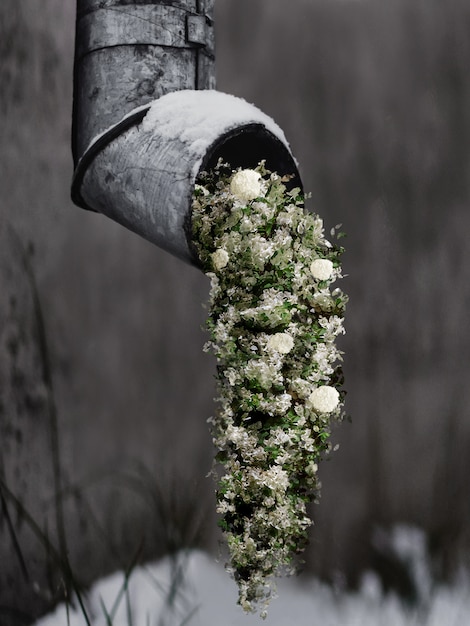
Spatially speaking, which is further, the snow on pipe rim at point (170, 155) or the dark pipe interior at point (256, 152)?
the dark pipe interior at point (256, 152)

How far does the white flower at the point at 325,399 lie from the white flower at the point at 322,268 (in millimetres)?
292

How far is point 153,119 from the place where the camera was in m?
2.10

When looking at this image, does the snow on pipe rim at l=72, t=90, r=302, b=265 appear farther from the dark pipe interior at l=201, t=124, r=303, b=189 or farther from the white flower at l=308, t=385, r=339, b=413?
the white flower at l=308, t=385, r=339, b=413

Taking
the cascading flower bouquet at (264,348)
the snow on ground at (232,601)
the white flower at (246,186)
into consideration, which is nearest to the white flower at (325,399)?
the cascading flower bouquet at (264,348)

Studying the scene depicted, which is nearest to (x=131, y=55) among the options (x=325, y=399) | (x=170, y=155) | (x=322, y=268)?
(x=170, y=155)

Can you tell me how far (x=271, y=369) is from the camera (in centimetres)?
194

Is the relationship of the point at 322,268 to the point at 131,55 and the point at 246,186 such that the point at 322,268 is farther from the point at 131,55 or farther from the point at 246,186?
the point at 131,55

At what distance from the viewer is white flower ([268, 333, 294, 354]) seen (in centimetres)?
193

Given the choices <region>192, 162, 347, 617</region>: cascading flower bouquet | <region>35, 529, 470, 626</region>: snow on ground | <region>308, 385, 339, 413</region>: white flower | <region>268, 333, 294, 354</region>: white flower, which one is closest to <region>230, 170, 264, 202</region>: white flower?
<region>192, 162, 347, 617</region>: cascading flower bouquet

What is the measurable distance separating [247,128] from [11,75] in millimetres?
872

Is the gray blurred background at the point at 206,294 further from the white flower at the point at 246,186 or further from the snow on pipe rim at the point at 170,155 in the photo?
the white flower at the point at 246,186

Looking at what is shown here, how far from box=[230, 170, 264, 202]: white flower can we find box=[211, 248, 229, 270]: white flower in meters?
0.14

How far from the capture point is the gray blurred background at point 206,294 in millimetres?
2492

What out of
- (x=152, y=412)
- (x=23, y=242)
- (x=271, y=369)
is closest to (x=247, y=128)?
(x=271, y=369)
